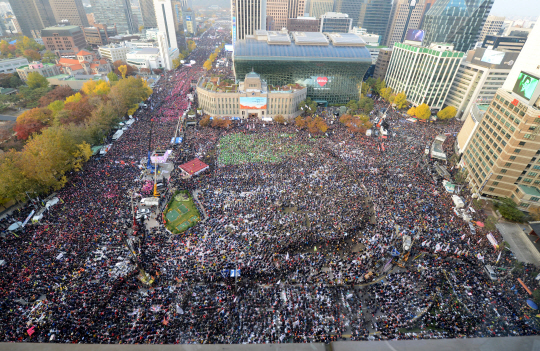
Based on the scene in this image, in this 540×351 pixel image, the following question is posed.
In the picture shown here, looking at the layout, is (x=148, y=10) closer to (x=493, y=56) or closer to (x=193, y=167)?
(x=193, y=167)

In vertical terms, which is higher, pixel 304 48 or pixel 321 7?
pixel 321 7

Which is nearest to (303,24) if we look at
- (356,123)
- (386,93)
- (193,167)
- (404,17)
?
(404,17)

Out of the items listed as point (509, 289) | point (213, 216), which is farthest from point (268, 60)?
point (509, 289)

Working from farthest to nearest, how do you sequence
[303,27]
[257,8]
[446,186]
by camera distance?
1. [303,27]
2. [257,8]
3. [446,186]

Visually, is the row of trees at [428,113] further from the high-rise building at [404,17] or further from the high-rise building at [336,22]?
the high-rise building at [404,17]

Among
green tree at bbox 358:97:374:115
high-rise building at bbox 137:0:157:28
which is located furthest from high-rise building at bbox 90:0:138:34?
green tree at bbox 358:97:374:115

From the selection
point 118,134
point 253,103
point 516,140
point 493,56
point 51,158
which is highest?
point 493,56

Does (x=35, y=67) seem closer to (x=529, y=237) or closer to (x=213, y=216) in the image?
(x=213, y=216)
